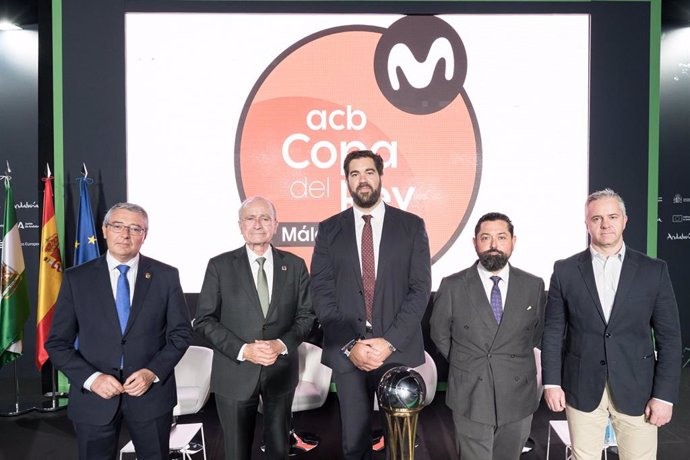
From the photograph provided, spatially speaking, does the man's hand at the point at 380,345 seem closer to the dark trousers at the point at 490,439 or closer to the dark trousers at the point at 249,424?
the dark trousers at the point at 490,439

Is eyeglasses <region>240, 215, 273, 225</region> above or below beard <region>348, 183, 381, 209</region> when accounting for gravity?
below

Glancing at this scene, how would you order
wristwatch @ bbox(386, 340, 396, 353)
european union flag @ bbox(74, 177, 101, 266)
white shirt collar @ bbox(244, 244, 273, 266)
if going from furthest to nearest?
european union flag @ bbox(74, 177, 101, 266) → white shirt collar @ bbox(244, 244, 273, 266) → wristwatch @ bbox(386, 340, 396, 353)

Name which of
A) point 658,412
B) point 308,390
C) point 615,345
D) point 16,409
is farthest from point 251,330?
point 16,409

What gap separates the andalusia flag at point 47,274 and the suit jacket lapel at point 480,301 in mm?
3809

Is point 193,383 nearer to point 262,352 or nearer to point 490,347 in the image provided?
point 262,352

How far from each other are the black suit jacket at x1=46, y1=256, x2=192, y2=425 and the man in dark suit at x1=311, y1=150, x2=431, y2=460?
0.84 meters

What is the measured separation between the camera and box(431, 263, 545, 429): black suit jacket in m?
2.42

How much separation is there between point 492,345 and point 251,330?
1.24 meters

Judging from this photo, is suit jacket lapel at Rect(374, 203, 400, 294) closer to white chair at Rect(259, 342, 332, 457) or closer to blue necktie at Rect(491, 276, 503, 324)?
blue necktie at Rect(491, 276, 503, 324)

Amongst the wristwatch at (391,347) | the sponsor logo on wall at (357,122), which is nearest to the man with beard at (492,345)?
the wristwatch at (391,347)

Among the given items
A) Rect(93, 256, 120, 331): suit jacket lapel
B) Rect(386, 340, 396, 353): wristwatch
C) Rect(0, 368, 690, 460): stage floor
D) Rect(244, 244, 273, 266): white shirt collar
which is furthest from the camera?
Rect(0, 368, 690, 460): stage floor

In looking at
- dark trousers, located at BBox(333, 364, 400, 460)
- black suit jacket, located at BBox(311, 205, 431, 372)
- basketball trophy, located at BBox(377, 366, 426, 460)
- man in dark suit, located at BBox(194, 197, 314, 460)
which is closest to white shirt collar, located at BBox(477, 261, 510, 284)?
black suit jacket, located at BBox(311, 205, 431, 372)

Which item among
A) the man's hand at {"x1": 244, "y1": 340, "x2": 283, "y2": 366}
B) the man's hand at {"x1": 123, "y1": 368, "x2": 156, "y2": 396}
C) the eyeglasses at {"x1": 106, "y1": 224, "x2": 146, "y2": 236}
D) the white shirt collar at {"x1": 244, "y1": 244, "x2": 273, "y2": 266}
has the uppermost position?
the eyeglasses at {"x1": 106, "y1": 224, "x2": 146, "y2": 236}

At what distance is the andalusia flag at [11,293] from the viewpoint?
4566 mm
